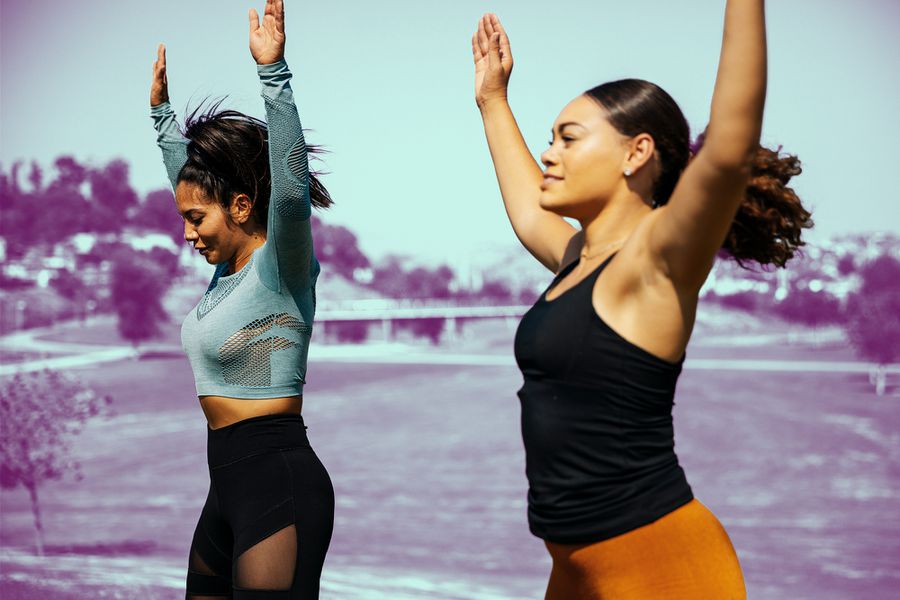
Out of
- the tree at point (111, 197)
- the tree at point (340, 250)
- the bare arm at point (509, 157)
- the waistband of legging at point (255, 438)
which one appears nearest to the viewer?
the bare arm at point (509, 157)

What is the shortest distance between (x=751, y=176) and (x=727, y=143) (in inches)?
11.7

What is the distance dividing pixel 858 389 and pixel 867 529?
13.7 ft

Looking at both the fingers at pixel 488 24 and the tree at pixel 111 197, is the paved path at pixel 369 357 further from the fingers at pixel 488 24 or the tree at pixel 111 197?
the fingers at pixel 488 24

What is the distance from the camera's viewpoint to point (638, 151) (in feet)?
5.28

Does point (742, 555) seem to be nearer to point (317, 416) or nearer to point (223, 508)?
point (317, 416)

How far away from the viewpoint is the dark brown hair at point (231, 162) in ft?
7.30

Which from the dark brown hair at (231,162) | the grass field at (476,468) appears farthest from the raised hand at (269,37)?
the grass field at (476,468)

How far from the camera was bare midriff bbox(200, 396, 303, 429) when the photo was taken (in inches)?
84.0

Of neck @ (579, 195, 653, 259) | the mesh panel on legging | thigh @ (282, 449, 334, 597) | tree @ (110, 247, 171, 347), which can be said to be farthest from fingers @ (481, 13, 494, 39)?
tree @ (110, 247, 171, 347)

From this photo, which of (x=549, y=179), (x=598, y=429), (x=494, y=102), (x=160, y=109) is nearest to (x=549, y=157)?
(x=549, y=179)

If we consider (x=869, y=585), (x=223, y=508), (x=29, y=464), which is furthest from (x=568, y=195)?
(x=869, y=585)

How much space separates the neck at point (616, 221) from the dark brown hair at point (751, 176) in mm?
45

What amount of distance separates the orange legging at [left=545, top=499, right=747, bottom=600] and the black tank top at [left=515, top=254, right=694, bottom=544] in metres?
0.02

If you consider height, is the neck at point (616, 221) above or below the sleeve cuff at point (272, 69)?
below
